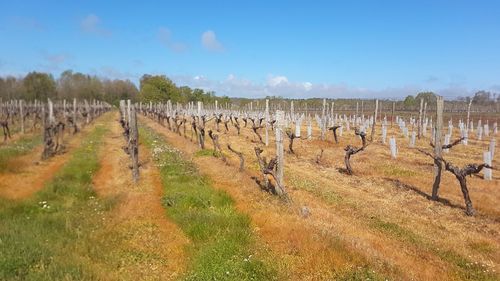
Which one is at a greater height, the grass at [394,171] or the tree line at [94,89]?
the tree line at [94,89]

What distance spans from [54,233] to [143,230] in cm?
211

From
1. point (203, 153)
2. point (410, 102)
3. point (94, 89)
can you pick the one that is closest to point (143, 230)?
point (203, 153)

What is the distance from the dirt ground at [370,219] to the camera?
29.5 feet

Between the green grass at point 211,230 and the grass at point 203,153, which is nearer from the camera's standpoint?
the green grass at point 211,230

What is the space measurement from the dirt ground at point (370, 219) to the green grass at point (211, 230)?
0.47 m

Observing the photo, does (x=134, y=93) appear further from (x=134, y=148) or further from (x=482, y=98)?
(x=134, y=148)

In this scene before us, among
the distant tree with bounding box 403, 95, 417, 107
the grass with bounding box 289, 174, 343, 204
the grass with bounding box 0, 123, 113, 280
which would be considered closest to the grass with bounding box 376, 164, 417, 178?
the grass with bounding box 289, 174, 343, 204

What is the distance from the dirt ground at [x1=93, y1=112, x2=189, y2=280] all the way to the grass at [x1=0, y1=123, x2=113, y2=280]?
53 cm

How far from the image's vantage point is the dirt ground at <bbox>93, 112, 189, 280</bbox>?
9141mm

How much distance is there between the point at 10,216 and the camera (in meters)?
12.6

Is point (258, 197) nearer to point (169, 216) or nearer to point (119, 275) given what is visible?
point (169, 216)

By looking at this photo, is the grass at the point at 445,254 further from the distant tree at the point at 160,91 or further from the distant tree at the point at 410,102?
the distant tree at the point at 160,91

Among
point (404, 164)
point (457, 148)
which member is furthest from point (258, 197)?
point (457, 148)

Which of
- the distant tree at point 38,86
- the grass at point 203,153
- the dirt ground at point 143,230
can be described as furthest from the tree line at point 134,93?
the dirt ground at point 143,230
